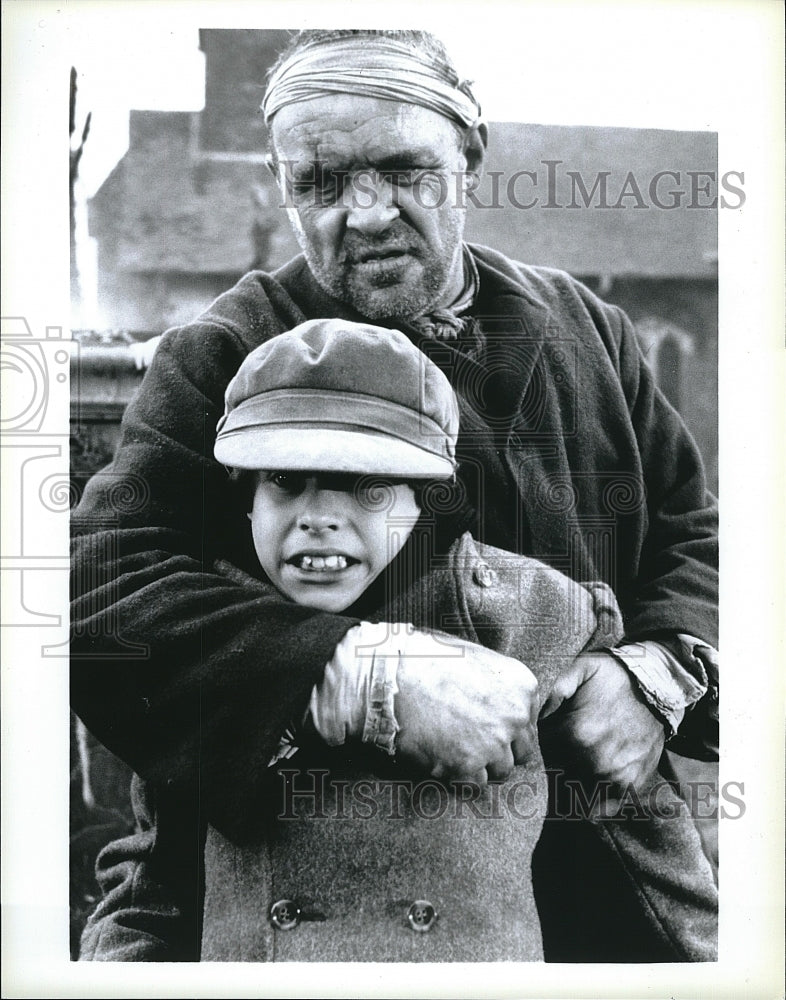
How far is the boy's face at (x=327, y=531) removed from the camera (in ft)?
10.4

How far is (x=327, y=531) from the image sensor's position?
3.18 m

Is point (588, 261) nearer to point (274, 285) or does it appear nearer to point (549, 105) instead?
point (549, 105)

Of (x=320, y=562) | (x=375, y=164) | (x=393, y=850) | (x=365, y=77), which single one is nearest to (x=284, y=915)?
(x=393, y=850)

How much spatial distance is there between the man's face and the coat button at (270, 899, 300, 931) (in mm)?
1754

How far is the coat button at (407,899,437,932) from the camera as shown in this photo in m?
3.21

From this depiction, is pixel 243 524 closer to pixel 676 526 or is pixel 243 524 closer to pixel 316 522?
pixel 316 522

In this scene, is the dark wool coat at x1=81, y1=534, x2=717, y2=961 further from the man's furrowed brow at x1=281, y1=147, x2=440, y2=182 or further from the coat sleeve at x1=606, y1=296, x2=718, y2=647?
the man's furrowed brow at x1=281, y1=147, x2=440, y2=182

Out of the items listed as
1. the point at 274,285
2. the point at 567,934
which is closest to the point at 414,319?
the point at 274,285

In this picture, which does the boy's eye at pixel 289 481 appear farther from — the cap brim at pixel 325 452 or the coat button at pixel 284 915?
the coat button at pixel 284 915

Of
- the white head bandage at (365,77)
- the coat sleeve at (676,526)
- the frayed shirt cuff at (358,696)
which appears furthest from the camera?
the coat sleeve at (676,526)

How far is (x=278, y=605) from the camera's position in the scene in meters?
3.17

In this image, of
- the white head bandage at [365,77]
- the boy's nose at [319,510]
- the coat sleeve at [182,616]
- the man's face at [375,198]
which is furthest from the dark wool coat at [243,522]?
the white head bandage at [365,77]

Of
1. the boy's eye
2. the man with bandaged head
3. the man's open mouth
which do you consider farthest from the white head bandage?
the man's open mouth

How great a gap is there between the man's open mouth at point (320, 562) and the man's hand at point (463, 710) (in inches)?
12.2
